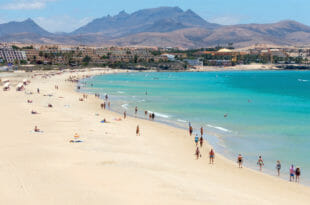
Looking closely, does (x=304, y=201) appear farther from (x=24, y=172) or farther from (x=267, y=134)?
(x=267, y=134)

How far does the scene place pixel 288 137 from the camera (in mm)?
25156

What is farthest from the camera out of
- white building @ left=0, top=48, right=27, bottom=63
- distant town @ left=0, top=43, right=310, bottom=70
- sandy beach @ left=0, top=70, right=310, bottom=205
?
distant town @ left=0, top=43, right=310, bottom=70

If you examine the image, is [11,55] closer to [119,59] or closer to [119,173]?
[119,59]

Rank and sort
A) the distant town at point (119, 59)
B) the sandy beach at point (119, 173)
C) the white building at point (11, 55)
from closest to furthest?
the sandy beach at point (119, 173), the white building at point (11, 55), the distant town at point (119, 59)

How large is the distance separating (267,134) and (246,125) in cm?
382

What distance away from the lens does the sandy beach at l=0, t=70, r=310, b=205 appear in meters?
12.8

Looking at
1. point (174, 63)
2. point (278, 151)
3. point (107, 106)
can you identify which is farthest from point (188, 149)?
point (174, 63)

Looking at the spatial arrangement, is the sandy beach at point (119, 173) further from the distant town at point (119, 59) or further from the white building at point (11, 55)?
the white building at point (11, 55)

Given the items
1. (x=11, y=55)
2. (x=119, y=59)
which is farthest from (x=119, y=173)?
(x=119, y=59)

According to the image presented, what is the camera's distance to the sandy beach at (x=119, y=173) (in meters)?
12.8

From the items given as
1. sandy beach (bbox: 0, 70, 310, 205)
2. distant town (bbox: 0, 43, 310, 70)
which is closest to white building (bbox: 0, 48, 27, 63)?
distant town (bbox: 0, 43, 310, 70)

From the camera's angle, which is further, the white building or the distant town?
the distant town

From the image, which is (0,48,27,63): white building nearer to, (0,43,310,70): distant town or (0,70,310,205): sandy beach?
(0,43,310,70): distant town

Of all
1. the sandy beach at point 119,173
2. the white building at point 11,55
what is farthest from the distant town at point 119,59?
the sandy beach at point 119,173
